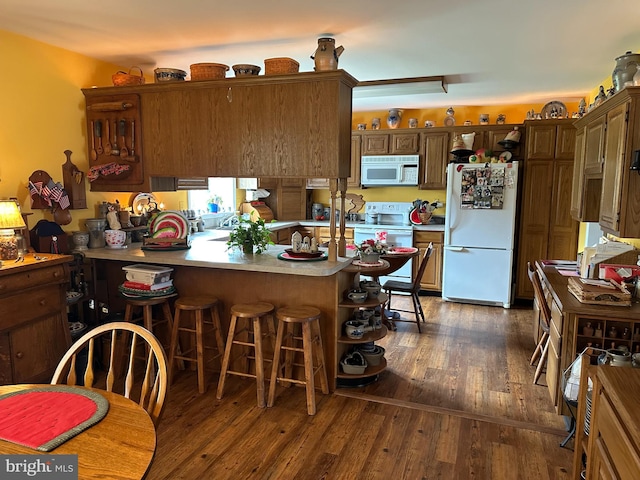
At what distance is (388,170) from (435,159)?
0.61m

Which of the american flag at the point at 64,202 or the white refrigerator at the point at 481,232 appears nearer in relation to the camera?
the american flag at the point at 64,202

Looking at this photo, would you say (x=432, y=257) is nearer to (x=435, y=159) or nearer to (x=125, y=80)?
(x=435, y=159)

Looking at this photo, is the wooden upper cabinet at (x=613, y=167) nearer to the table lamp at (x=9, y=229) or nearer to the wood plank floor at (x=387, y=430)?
the wood plank floor at (x=387, y=430)

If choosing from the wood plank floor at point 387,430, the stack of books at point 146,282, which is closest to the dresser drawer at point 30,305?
the stack of books at point 146,282

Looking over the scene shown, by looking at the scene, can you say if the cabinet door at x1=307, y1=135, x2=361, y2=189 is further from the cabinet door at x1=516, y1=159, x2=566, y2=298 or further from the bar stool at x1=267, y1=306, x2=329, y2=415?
the bar stool at x1=267, y1=306, x2=329, y2=415

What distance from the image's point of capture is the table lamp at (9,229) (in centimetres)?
278

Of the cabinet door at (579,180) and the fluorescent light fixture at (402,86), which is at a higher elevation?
the fluorescent light fixture at (402,86)

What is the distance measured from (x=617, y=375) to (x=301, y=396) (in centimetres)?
199

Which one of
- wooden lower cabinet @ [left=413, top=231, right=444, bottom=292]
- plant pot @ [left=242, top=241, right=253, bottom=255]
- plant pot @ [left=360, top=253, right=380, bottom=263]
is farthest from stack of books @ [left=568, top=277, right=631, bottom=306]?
wooden lower cabinet @ [left=413, top=231, right=444, bottom=292]

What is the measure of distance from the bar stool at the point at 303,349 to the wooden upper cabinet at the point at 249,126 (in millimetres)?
943

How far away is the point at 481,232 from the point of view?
17.4 ft

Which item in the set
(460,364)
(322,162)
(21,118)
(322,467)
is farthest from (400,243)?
(21,118)

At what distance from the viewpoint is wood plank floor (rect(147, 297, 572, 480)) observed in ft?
7.63

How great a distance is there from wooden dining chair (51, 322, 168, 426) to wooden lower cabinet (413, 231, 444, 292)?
3.48 meters
